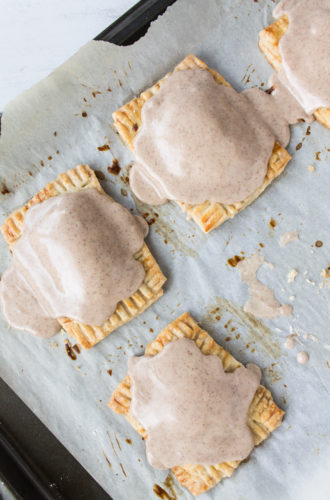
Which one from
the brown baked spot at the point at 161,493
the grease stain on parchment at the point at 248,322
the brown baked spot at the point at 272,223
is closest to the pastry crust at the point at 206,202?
the brown baked spot at the point at 272,223

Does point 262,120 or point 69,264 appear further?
point 262,120

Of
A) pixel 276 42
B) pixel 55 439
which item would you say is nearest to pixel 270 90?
pixel 276 42

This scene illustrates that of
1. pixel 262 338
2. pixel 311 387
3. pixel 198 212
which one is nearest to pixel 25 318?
pixel 198 212

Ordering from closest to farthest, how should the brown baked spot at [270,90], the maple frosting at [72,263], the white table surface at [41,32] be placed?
the maple frosting at [72,263], the brown baked spot at [270,90], the white table surface at [41,32]

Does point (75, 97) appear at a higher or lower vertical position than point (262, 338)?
higher

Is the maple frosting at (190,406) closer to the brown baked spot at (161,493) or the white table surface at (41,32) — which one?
the brown baked spot at (161,493)

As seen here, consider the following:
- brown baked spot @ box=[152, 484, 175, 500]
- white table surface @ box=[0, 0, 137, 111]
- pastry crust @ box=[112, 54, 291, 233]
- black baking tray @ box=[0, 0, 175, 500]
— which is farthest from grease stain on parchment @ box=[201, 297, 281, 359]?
white table surface @ box=[0, 0, 137, 111]

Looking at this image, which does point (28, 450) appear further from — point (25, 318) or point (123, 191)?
point (123, 191)
